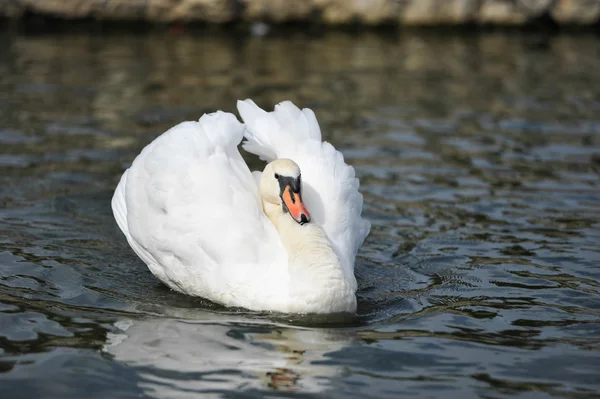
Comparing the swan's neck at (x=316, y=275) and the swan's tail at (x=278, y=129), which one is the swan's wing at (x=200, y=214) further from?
the swan's tail at (x=278, y=129)

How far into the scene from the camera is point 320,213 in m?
7.16

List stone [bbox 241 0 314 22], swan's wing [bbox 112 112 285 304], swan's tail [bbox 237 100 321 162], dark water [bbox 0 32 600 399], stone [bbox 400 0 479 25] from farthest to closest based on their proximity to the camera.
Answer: stone [bbox 400 0 479 25]
stone [bbox 241 0 314 22]
swan's tail [bbox 237 100 321 162]
swan's wing [bbox 112 112 285 304]
dark water [bbox 0 32 600 399]

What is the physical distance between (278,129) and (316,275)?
151 centimetres

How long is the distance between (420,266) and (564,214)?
197 centimetres

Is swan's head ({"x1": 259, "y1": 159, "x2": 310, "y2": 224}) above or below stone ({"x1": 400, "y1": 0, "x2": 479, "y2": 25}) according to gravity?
below

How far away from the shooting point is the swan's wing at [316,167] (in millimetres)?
7105

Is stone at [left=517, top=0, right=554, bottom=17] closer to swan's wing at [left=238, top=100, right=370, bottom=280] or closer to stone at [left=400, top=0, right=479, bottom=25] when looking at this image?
stone at [left=400, top=0, right=479, bottom=25]

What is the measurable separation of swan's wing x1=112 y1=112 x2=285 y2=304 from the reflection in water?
0.38 meters

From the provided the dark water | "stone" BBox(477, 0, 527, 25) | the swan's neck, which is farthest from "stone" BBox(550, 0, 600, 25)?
the swan's neck

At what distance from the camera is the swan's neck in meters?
6.40

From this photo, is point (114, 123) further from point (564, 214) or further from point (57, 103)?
point (564, 214)

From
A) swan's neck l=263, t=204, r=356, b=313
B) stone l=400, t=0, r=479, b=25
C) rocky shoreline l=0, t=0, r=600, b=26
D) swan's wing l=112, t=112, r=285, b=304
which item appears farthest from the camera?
stone l=400, t=0, r=479, b=25

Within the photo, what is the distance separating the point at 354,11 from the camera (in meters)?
20.3

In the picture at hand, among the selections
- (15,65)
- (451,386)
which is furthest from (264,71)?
(451,386)
